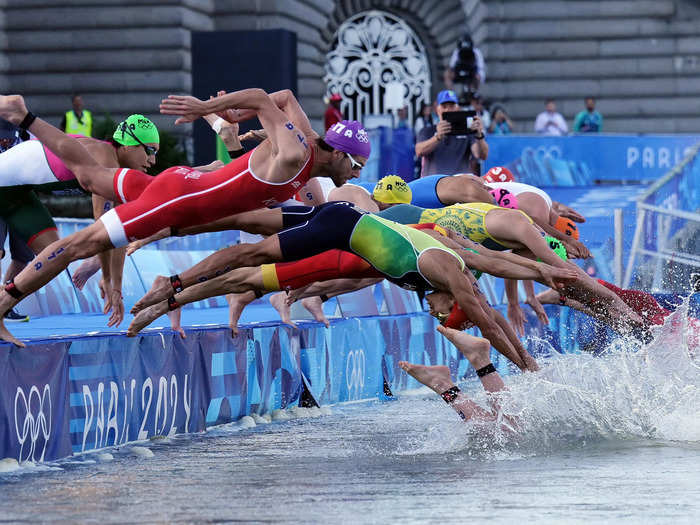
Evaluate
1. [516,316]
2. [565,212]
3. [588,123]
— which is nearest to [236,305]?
[516,316]

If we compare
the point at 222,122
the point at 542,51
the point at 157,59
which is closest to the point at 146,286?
the point at 222,122

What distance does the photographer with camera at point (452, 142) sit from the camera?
15.2m

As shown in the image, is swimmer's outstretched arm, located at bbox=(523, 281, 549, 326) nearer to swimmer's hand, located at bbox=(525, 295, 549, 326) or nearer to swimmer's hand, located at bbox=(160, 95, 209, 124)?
swimmer's hand, located at bbox=(525, 295, 549, 326)

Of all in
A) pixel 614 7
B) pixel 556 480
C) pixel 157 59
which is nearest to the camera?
pixel 556 480

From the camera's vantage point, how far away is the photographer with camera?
49.9ft

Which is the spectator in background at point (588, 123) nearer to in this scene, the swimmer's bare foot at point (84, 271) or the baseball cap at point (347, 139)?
the swimmer's bare foot at point (84, 271)

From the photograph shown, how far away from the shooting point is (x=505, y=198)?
42.1 feet

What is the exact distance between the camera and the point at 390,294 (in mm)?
14734

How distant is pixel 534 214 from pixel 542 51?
25.0 metres

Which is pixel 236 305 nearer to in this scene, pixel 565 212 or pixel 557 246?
pixel 557 246

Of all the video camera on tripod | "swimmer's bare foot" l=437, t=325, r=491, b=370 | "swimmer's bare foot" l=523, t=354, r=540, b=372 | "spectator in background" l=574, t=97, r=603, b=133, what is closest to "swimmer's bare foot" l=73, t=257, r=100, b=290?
"swimmer's bare foot" l=437, t=325, r=491, b=370

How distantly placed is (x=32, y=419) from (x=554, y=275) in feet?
12.8

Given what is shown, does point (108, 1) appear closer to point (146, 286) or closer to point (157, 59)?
point (157, 59)

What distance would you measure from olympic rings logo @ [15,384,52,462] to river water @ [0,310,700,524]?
13 cm
